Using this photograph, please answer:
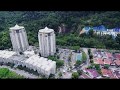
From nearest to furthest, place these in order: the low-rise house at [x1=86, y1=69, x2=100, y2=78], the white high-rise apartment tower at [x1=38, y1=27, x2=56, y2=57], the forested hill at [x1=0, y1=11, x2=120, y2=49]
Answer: the low-rise house at [x1=86, y1=69, x2=100, y2=78], the white high-rise apartment tower at [x1=38, y1=27, x2=56, y2=57], the forested hill at [x1=0, y1=11, x2=120, y2=49]

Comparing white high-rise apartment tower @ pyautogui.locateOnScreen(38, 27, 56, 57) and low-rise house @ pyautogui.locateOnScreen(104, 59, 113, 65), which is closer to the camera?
low-rise house @ pyautogui.locateOnScreen(104, 59, 113, 65)

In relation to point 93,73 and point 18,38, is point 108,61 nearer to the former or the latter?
point 93,73

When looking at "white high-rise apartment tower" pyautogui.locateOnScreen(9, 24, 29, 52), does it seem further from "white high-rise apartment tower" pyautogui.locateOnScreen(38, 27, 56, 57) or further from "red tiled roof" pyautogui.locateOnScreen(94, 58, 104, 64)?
"red tiled roof" pyautogui.locateOnScreen(94, 58, 104, 64)

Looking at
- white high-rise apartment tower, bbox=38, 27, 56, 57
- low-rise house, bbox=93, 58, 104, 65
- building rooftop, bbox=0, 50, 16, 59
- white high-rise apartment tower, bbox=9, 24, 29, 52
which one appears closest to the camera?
low-rise house, bbox=93, 58, 104, 65

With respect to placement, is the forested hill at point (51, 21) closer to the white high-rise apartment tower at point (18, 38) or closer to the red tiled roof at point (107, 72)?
the white high-rise apartment tower at point (18, 38)

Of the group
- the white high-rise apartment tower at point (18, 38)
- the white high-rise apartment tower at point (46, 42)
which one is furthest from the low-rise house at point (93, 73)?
the white high-rise apartment tower at point (18, 38)

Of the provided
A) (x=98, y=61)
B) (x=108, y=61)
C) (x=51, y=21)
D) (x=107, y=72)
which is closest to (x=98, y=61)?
(x=98, y=61)

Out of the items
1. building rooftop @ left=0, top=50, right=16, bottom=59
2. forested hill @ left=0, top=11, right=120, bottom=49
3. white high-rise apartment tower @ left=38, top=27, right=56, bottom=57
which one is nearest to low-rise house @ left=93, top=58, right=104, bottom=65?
white high-rise apartment tower @ left=38, top=27, right=56, bottom=57
